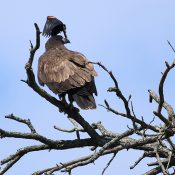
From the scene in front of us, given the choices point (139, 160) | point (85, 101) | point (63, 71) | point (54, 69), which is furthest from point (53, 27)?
point (139, 160)

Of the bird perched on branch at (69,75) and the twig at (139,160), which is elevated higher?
the bird perched on branch at (69,75)

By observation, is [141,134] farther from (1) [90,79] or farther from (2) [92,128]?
(1) [90,79]

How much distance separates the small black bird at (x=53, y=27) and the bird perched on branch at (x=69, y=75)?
2.20ft

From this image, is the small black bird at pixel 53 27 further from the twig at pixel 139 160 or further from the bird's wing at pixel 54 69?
the twig at pixel 139 160

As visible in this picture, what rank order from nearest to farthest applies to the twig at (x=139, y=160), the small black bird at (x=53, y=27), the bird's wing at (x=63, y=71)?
the twig at (x=139, y=160), the bird's wing at (x=63, y=71), the small black bird at (x=53, y=27)

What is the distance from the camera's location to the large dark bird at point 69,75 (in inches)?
258

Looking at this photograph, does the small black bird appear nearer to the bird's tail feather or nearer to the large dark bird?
the large dark bird

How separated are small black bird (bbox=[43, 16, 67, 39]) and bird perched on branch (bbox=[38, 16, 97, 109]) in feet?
2.20

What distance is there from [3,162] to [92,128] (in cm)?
95

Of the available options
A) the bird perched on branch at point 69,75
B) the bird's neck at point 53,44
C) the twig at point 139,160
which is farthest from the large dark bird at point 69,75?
the twig at point 139,160

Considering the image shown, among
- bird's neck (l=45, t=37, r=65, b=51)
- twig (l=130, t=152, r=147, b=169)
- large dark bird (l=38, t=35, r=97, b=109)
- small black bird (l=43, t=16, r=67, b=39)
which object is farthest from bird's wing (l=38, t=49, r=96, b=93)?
twig (l=130, t=152, r=147, b=169)

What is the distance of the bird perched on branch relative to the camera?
6559mm

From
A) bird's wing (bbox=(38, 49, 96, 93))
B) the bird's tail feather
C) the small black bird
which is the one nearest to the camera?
the bird's tail feather

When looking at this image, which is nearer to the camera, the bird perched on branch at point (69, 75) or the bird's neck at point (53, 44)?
the bird perched on branch at point (69, 75)
